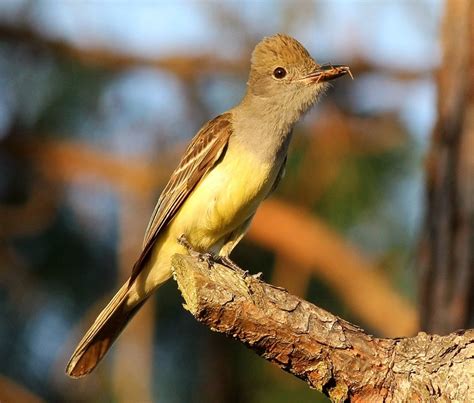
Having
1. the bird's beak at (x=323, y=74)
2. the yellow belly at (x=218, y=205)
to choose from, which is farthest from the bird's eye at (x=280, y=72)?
the yellow belly at (x=218, y=205)

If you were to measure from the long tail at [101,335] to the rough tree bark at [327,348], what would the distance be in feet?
4.97

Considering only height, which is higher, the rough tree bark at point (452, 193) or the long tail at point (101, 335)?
the rough tree bark at point (452, 193)

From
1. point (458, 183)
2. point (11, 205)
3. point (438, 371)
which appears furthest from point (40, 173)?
point (438, 371)

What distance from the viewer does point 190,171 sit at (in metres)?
5.71

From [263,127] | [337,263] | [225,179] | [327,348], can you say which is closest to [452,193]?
[337,263]

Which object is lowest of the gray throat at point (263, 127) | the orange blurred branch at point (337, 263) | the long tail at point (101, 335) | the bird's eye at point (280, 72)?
the long tail at point (101, 335)

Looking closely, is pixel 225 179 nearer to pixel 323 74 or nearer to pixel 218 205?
pixel 218 205

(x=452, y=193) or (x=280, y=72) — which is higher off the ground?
(x=280, y=72)

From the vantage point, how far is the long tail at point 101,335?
214 inches

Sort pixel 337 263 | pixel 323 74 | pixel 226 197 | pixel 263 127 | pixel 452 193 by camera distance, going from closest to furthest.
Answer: pixel 226 197 → pixel 263 127 → pixel 323 74 → pixel 452 193 → pixel 337 263

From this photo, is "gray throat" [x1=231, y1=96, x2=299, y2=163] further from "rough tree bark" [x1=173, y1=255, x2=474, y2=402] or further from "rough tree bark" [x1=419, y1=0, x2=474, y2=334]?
"rough tree bark" [x1=173, y1=255, x2=474, y2=402]

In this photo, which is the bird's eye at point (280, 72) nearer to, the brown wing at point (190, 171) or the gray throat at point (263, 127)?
the gray throat at point (263, 127)

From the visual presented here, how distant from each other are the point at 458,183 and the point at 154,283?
2321mm

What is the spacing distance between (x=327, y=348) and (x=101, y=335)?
76.7 inches
